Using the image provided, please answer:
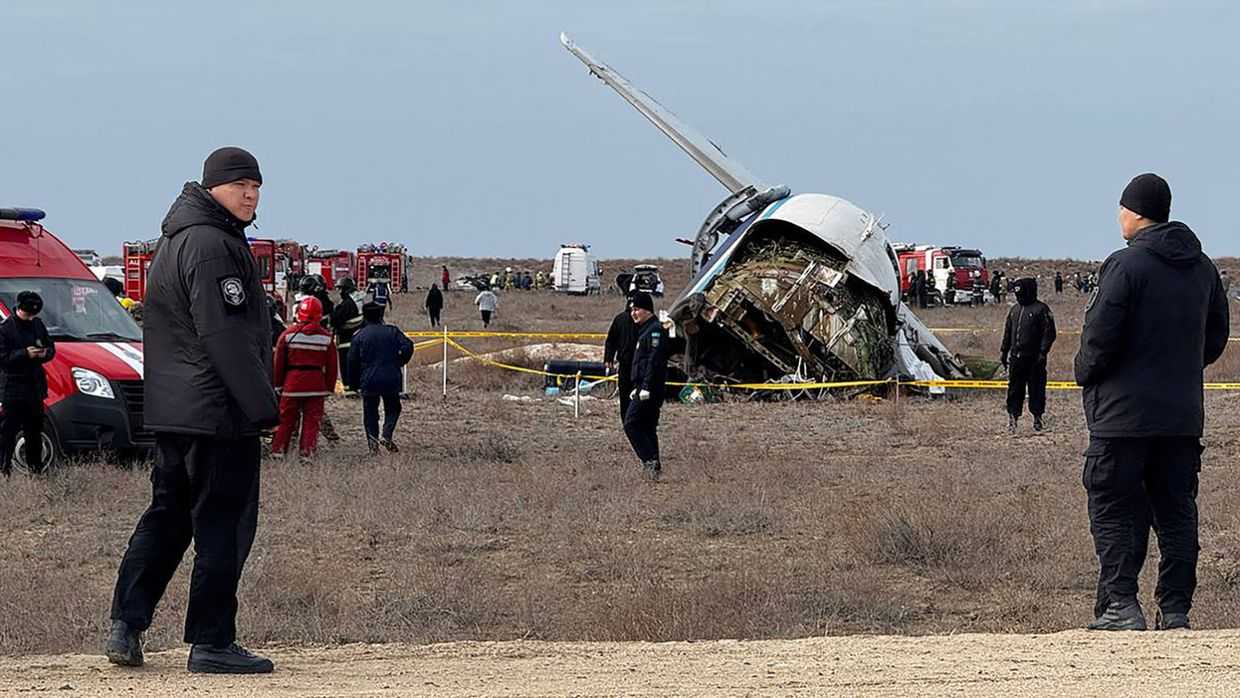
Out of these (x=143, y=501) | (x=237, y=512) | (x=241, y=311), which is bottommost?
(x=143, y=501)

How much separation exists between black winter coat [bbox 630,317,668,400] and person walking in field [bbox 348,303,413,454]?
9.29 feet

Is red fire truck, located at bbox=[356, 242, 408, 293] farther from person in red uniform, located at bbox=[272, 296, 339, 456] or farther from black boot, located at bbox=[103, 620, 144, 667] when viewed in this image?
black boot, located at bbox=[103, 620, 144, 667]

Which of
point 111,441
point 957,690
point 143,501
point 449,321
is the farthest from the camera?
point 449,321

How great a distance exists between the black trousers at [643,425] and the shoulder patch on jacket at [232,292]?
9178 millimetres

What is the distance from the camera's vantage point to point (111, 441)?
1536cm

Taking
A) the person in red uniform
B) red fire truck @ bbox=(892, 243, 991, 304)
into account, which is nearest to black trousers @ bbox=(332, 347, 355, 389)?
the person in red uniform

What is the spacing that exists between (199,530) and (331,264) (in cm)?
6546

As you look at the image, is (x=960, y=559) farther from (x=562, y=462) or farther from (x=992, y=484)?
(x=562, y=462)

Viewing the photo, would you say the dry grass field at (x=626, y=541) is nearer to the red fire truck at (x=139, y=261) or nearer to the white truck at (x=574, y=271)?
the red fire truck at (x=139, y=261)

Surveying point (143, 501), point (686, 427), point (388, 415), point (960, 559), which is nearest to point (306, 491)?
point (143, 501)

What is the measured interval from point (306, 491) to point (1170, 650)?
8920 millimetres

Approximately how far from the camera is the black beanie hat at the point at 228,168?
6.70 m

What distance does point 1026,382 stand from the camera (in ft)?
65.8

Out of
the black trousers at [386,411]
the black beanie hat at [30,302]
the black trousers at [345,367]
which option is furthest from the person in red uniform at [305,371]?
the black beanie hat at [30,302]
